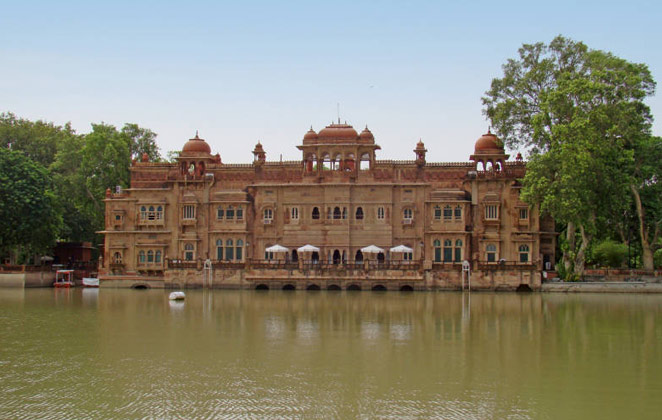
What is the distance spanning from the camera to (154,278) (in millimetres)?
46312

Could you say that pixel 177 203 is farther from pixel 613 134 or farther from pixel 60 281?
pixel 613 134

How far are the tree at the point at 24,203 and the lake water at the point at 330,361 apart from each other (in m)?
12.2

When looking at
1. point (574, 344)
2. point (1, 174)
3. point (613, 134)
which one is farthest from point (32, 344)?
point (613, 134)

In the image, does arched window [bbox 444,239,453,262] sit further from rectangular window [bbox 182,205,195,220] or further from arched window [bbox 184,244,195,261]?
rectangular window [bbox 182,205,195,220]

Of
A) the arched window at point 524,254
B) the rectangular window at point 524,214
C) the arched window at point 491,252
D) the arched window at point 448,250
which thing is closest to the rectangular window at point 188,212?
the arched window at point 448,250

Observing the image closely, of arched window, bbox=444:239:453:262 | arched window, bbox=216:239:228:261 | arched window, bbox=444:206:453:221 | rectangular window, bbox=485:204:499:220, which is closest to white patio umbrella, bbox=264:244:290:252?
arched window, bbox=216:239:228:261

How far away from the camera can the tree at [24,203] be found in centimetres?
4578

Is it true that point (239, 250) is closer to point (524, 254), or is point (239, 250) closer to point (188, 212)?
point (188, 212)

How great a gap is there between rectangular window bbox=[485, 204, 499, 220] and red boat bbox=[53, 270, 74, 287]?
26.1m

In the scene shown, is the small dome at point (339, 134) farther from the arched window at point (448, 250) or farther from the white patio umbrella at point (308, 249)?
the arched window at point (448, 250)

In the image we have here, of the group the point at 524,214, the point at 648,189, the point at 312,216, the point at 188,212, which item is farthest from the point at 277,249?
the point at 648,189

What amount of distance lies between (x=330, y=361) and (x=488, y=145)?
29.8 m

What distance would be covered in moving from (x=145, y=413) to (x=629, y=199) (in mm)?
34323

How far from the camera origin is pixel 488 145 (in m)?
47.4
